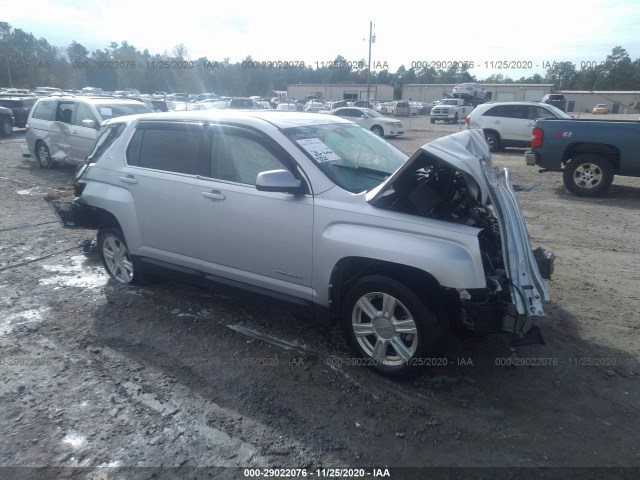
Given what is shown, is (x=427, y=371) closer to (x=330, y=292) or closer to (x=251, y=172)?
(x=330, y=292)

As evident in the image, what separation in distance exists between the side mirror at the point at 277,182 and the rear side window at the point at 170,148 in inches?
36.5

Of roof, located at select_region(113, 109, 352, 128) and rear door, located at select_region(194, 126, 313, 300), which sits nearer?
rear door, located at select_region(194, 126, 313, 300)

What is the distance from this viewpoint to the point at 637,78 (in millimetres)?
73812

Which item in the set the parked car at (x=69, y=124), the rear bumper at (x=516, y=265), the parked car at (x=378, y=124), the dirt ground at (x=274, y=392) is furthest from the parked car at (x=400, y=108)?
the rear bumper at (x=516, y=265)

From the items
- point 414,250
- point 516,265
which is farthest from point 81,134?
point 516,265

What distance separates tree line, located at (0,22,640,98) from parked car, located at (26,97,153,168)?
39476 millimetres

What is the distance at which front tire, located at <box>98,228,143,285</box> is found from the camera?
502cm

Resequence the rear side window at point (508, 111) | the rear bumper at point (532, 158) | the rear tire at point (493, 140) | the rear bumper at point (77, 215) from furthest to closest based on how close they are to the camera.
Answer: the rear tire at point (493, 140)
the rear side window at point (508, 111)
the rear bumper at point (532, 158)
the rear bumper at point (77, 215)

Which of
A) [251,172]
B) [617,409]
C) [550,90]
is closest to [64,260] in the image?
[251,172]

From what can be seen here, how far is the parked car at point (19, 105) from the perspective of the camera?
22.5 m

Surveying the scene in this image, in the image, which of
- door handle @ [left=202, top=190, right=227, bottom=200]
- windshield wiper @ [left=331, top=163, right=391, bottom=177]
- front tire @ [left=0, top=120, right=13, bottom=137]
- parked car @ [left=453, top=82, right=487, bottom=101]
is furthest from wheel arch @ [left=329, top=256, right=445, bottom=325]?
parked car @ [left=453, top=82, right=487, bottom=101]

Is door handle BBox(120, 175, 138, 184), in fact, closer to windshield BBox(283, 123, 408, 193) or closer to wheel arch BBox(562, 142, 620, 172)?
windshield BBox(283, 123, 408, 193)

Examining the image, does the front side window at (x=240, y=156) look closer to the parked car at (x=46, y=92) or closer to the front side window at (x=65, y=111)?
the front side window at (x=65, y=111)

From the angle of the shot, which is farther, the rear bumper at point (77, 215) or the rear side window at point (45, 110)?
the rear side window at point (45, 110)
